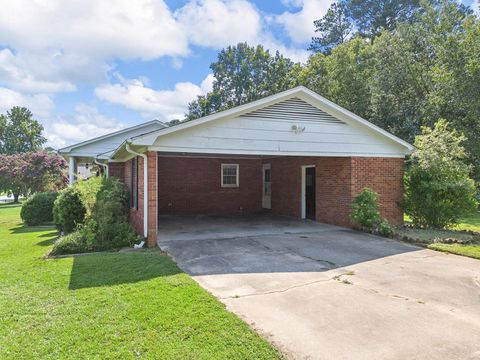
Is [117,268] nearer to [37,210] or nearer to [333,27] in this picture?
[37,210]

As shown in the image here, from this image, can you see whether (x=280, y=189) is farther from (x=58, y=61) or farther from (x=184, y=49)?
(x=58, y=61)

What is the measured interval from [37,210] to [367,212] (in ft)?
46.6

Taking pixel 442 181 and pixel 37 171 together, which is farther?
pixel 37 171

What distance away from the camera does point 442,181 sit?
34.0ft

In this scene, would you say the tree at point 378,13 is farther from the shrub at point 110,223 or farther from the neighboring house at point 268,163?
the shrub at point 110,223

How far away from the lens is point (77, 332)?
3941 millimetres

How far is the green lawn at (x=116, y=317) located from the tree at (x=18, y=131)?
5480 centimetres

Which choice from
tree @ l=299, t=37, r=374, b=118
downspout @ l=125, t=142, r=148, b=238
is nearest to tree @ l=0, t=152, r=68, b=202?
downspout @ l=125, t=142, r=148, b=238

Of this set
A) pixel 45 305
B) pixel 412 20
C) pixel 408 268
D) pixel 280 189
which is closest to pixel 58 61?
pixel 280 189

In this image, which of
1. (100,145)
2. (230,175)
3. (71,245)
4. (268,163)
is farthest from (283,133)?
(100,145)

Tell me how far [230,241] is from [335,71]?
17.4 metres

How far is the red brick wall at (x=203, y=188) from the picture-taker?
52.4 feet

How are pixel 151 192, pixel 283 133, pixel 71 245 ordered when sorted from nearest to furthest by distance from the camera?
pixel 71 245 → pixel 151 192 → pixel 283 133

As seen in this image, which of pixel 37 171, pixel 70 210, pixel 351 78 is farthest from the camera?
pixel 37 171
